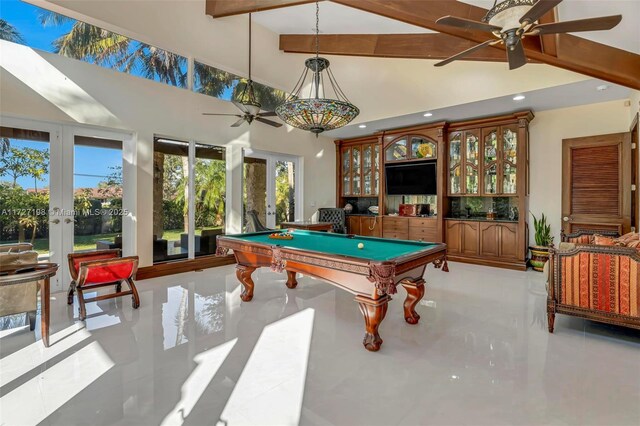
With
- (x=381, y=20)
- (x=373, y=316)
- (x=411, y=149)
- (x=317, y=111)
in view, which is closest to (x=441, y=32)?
(x=317, y=111)

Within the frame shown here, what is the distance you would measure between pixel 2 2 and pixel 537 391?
6.73 meters

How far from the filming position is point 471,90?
5.12m

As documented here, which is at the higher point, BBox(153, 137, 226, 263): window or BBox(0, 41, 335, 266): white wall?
BBox(0, 41, 335, 266): white wall

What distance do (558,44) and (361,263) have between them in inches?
132

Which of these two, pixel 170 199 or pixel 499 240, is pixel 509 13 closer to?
pixel 499 240

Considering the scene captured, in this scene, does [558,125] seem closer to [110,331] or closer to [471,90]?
[471,90]

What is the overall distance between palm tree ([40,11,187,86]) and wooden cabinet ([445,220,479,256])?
581 centimetres

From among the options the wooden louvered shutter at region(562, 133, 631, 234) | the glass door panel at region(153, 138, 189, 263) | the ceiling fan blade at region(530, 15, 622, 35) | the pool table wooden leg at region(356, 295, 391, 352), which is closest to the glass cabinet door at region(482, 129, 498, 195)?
the wooden louvered shutter at region(562, 133, 631, 234)

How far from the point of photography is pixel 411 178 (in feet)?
22.5

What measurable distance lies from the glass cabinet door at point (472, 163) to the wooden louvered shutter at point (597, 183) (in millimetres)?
1380

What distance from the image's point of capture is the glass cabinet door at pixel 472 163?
6074 mm

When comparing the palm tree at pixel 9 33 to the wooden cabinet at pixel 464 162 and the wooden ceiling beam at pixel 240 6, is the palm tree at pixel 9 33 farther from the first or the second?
the wooden cabinet at pixel 464 162

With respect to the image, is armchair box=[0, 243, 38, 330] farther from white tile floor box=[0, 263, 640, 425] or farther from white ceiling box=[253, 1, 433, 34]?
white ceiling box=[253, 1, 433, 34]

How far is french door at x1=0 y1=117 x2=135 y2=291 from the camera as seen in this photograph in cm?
400
